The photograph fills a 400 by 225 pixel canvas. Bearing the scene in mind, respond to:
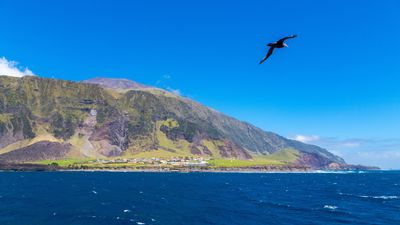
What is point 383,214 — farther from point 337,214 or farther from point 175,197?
point 175,197

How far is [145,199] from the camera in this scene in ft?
465

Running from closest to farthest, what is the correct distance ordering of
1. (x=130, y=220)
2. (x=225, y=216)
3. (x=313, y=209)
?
(x=130, y=220) < (x=225, y=216) < (x=313, y=209)

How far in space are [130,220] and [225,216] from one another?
2585cm

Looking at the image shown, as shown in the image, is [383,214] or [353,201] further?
[353,201]

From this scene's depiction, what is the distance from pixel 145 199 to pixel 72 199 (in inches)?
985

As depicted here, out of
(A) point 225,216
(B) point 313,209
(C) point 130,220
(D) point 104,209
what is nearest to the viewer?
(C) point 130,220

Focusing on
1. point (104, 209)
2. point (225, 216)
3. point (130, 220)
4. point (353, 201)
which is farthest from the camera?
point (353, 201)

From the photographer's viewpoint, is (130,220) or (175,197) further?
(175,197)

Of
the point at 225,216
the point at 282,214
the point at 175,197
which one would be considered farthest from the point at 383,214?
the point at 175,197

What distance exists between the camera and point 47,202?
419 feet

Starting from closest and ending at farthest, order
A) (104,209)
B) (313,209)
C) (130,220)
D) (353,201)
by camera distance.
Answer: (130,220) → (104,209) → (313,209) → (353,201)

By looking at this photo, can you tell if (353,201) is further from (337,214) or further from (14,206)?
(14,206)

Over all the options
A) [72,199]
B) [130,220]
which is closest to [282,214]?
[130,220]

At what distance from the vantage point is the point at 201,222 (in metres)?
97.4
